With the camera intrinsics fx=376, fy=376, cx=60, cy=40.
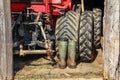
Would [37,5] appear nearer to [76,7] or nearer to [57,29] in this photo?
[57,29]

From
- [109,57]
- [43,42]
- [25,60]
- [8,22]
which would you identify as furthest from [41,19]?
[109,57]

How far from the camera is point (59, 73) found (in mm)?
7500

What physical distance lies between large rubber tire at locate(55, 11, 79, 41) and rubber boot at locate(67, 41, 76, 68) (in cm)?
18

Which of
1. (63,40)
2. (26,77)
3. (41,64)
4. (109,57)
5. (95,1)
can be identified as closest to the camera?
(109,57)

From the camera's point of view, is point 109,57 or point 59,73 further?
point 59,73

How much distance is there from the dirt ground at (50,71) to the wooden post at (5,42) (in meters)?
0.31

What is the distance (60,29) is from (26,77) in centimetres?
137

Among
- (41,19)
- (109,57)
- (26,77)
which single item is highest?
(41,19)

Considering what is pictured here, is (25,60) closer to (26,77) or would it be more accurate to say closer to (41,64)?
(41,64)

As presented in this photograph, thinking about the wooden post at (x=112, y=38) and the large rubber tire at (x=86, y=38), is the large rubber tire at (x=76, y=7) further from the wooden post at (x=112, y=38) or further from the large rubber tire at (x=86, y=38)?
the wooden post at (x=112, y=38)

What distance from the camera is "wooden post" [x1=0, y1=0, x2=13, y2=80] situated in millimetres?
6727

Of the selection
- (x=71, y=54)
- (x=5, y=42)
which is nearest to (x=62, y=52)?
(x=71, y=54)

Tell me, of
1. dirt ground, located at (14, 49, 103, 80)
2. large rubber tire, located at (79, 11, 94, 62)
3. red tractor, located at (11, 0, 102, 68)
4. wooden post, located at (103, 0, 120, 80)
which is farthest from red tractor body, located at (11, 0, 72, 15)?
wooden post, located at (103, 0, 120, 80)

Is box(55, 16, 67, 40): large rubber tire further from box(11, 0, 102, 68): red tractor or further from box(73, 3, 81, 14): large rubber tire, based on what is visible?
box(73, 3, 81, 14): large rubber tire
